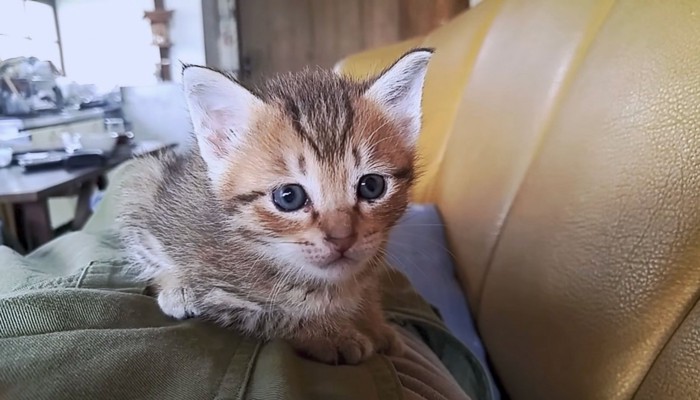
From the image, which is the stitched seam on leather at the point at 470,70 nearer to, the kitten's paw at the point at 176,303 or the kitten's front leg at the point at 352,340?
the kitten's front leg at the point at 352,340

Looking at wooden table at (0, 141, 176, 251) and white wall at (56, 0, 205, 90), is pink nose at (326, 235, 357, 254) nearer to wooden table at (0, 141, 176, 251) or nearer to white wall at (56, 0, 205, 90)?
wooden table at (0, 141, 176, 251)

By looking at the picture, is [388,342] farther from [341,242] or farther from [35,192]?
[35,192]

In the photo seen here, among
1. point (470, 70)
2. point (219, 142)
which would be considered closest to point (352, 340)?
point (219, 142)

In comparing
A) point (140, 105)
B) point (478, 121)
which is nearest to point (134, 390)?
point (478, 121)


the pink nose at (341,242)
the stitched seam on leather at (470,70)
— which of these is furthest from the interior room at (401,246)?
the stitched seam on leather at (470,70)

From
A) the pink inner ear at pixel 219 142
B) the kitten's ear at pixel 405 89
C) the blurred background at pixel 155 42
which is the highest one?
the blurred background at pixel 155 42

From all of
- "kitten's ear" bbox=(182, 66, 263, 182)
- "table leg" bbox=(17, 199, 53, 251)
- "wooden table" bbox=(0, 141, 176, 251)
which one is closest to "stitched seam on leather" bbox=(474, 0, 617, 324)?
"kitten's ear" bbox=(182, 66, 263, 182)
